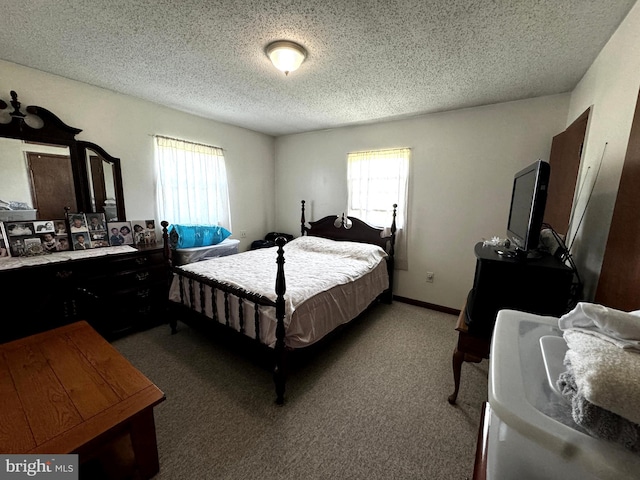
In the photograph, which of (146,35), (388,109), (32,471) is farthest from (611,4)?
(32,471)

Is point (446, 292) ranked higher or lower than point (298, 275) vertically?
lower

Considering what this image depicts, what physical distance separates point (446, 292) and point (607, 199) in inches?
77.3

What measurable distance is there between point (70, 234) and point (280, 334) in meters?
2.34

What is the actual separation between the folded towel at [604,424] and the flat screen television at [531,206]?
44.7 inches

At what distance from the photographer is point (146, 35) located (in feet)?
5.48

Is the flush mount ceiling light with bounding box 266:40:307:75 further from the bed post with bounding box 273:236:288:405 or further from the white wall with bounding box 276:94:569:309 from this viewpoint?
the white wall with bounding box 276:94:569:309

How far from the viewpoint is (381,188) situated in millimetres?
3463

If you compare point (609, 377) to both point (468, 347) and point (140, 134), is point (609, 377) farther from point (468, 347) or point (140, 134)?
point (140, 134)

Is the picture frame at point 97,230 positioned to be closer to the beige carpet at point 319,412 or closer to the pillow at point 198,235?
the pillow at point 198,235

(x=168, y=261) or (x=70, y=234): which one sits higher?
(x=70, y=234)

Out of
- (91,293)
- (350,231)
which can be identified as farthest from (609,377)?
(350,231)

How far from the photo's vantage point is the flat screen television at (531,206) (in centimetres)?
131

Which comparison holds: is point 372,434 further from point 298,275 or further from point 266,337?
point 298,275

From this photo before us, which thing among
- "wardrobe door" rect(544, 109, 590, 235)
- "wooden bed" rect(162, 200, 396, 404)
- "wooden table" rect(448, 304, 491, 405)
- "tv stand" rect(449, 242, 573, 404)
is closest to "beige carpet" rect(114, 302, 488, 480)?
"wooden bed" rect(162, 200, 396, 404)
